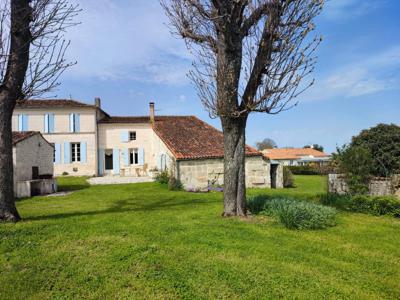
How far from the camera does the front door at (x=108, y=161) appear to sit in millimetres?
26672

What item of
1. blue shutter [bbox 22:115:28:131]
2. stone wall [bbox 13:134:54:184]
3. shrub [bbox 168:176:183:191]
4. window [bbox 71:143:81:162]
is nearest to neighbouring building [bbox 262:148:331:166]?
window [bbox 71:143:81:162]

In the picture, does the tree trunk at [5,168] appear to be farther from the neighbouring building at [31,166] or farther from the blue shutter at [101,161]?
the blue shutter at [101,161]

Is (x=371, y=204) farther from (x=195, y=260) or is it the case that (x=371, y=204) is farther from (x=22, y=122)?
(x=22, y=122)

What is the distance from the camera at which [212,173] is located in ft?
56.6

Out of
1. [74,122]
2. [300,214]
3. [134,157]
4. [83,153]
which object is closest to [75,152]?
[83,153]

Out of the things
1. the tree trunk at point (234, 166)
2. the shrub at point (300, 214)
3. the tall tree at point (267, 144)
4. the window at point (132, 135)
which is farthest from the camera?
the tall tree at point (267, 144)

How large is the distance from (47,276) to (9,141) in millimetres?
3976

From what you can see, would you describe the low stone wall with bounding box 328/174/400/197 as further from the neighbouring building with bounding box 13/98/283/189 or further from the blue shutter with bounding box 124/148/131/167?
the blue shutter with bounding box 124/148/131/167

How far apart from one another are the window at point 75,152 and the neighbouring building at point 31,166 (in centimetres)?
1014

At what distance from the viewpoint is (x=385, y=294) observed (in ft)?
12.1

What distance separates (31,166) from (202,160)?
28.0 ft

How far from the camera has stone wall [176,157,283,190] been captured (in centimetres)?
1627

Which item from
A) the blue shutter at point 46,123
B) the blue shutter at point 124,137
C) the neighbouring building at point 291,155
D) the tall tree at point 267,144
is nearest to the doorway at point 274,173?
the blue shutter at point 124,137

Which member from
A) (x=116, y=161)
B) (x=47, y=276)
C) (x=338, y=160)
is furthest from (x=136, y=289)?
Result: (x=116, y=161)
